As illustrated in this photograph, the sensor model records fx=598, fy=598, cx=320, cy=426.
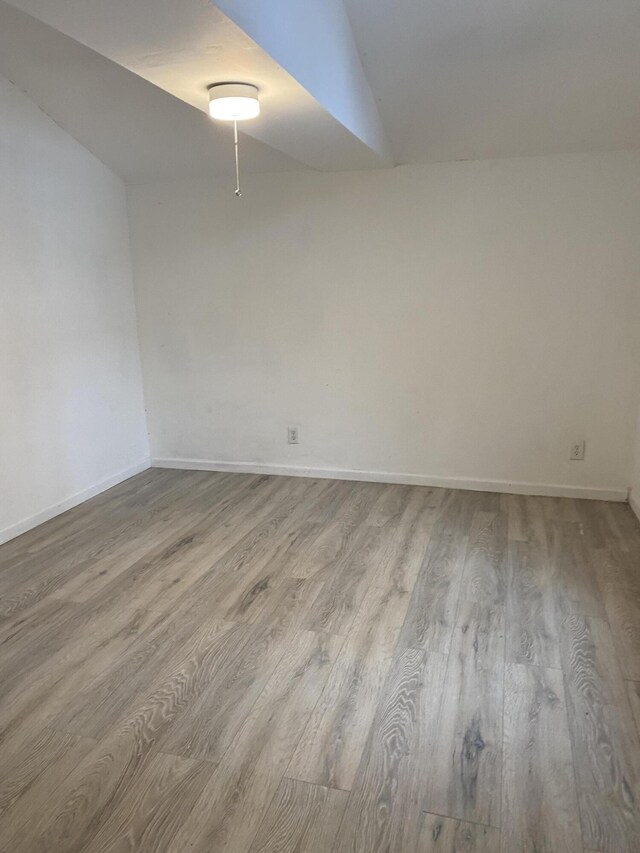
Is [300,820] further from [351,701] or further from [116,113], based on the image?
[116,113]

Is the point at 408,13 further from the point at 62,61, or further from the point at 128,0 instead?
the point at 62,61

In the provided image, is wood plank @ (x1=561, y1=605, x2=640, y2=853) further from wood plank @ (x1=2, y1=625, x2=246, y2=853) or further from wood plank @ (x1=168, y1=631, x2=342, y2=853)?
wood plank @ (x1=2, y1=625, x2=246, y2=853)

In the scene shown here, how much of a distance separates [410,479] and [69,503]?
7.04 ft

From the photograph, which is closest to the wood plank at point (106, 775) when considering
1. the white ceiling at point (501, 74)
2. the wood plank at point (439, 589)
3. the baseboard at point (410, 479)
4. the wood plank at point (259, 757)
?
the wood plank at point (259, 757)

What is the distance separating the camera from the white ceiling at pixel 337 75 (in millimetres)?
1680

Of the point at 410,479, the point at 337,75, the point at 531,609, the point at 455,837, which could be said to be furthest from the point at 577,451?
the point at 455,837

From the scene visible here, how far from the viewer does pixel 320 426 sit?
4.06m

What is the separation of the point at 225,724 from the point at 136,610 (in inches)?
32.2

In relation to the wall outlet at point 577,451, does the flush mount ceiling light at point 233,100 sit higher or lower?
higher

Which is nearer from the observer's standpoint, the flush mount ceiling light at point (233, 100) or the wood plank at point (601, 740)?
the wood plank at point (601, 740)

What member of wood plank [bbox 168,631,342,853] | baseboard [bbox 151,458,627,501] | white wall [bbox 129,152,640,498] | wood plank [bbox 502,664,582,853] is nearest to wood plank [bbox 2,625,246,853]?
wood plank [bbox 168,631,342,853]

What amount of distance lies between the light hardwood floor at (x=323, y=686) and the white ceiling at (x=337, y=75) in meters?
1.94

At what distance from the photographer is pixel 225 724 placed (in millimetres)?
1797

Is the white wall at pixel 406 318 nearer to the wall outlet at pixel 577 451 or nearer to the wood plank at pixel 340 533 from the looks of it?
the wall outlet at pixel 577 451
